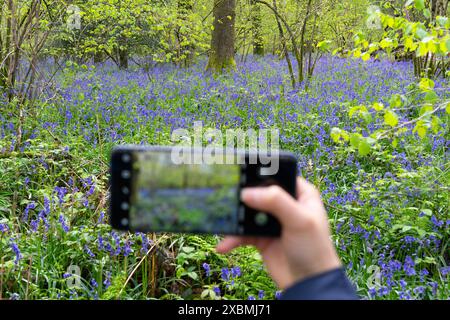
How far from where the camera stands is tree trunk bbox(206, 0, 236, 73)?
526 inches

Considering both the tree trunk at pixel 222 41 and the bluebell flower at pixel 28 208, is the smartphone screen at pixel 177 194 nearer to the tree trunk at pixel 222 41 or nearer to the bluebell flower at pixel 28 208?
the bluebell flower at pixel 28 208

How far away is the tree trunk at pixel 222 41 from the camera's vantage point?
1336cm

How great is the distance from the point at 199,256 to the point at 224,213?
89.5 inches

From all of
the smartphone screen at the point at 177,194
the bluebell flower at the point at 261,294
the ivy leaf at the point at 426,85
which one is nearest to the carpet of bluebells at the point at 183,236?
the bluebell flower at the point at 261,294

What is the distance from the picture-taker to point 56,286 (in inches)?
133

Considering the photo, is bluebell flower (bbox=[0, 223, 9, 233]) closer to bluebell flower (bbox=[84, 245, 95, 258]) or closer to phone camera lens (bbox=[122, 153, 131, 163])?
bluebell flower (bbox=[84, 245, 95, 258])

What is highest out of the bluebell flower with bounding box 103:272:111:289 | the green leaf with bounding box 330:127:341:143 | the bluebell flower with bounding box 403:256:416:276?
the green leaf with bounding box 330:127:341:143

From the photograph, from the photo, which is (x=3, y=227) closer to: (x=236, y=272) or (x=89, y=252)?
(x=89, y=252)

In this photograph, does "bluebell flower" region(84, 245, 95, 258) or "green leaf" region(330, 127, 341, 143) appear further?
"bluebell flower" region(84, 245, 95, 258)

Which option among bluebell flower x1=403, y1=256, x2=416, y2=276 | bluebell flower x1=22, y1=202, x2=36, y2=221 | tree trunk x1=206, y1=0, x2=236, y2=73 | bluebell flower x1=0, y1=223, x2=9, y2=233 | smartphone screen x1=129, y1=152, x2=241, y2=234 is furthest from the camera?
tree trunk x1=206, y1=0, x2=236, y2=73

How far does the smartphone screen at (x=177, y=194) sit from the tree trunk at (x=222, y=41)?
1242cm

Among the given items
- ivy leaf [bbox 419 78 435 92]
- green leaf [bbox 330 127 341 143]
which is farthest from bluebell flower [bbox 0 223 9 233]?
ivy leaf [bbox 419 78 435 92]

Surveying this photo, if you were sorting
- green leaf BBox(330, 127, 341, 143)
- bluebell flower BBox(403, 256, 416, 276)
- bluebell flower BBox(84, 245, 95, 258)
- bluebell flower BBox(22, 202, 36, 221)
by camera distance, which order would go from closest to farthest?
green leaf BBox(330, 127, 341, 143) → bluebell flower BBox(403, 256, 416, 276) → bluebell flower BBox(84, 245, 95, 258) → bluebell flower BBox(22, 202, 36, 221)
